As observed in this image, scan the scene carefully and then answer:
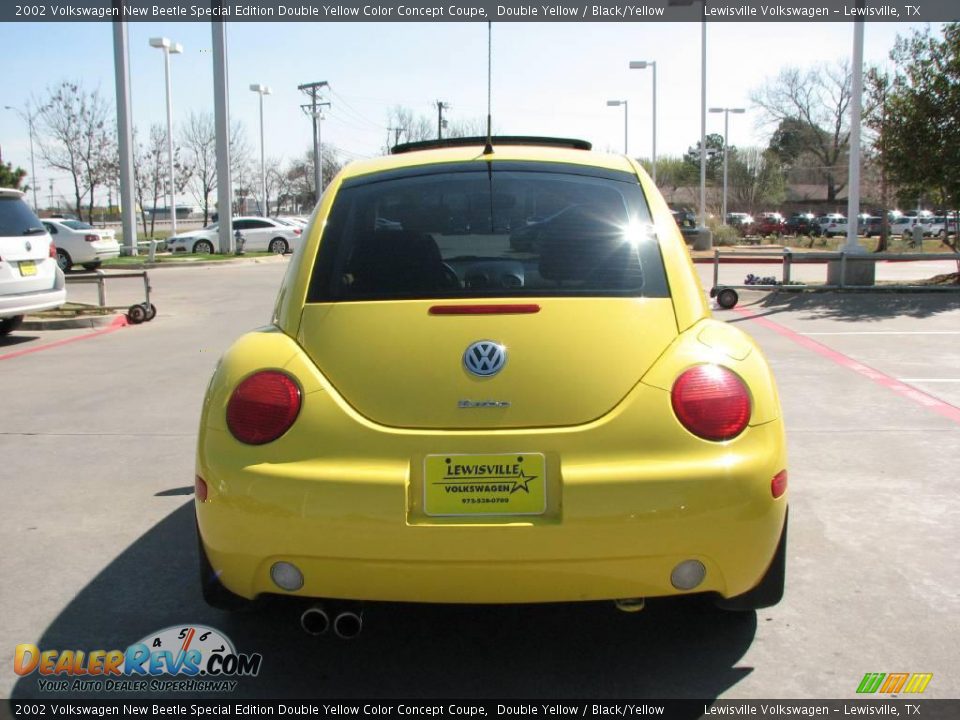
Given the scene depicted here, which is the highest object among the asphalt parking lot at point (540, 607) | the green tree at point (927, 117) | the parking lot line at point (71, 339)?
the green tree at point (927, 117)

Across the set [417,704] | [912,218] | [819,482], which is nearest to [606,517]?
[417,704]

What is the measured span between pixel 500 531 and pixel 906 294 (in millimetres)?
14846

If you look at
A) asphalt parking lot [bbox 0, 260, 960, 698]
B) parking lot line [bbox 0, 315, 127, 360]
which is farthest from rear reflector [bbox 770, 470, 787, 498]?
parking lot line [bbox 0, 315, 127, 360]

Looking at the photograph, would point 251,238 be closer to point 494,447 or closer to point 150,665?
point 150,665

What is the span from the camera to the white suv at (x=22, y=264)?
36.2ft

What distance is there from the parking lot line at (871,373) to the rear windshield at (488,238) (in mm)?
4442

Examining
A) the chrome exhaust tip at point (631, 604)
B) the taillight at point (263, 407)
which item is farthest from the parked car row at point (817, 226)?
the taillight at point (263, 407)

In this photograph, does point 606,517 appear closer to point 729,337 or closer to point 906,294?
point 729,337

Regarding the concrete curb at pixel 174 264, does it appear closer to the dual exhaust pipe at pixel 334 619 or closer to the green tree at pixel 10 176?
the green tree at pixel 10 176

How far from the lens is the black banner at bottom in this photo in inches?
113

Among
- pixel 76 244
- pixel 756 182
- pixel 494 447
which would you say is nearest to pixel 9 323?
pixel 494 447

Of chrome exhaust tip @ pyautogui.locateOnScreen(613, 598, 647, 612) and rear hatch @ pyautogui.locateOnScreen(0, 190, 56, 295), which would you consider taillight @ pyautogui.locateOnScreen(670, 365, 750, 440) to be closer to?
chrome exhaust tip @ pyautogui.locateOnScreen(613, 598, 647, 612)

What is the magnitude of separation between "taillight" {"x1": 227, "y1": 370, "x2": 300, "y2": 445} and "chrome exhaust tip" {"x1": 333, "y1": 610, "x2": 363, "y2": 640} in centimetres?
63

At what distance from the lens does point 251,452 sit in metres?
2.89
